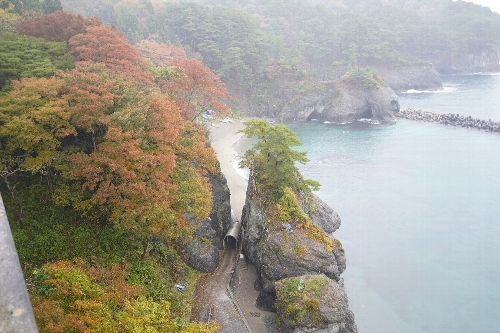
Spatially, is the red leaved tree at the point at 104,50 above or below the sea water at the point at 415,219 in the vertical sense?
above

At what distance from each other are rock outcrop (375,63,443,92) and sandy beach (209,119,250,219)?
54393 mm

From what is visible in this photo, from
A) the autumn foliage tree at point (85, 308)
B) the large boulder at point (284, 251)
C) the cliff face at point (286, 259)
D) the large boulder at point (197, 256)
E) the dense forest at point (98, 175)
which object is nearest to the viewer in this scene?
the autumn foliage tree at point (85, 308)

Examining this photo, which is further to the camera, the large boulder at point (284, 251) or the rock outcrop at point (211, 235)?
the rock outcrop at point (211, 235)

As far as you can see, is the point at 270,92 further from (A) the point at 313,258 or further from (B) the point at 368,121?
(A) the point at 313,258

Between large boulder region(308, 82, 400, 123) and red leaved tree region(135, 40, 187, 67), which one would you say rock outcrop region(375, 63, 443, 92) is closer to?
large boulder region(308, 82, 400, 123)

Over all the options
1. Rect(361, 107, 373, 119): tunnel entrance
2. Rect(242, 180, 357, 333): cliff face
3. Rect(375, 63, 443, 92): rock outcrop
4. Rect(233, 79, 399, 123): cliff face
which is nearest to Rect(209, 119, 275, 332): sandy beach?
Rect(242, 180, 357, 333): cliff face

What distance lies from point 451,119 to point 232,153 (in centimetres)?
4547

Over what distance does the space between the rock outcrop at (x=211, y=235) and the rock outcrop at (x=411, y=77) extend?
8336 cm

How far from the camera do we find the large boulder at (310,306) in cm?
2058

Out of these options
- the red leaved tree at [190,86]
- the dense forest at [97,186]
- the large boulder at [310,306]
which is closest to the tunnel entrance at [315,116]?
the red leaved tree at [190,86]

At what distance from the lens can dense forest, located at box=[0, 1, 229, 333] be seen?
55.1 ft

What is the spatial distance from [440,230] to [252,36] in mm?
59290

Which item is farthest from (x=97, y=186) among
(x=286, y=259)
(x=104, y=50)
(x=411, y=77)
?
(x=411, y=77)

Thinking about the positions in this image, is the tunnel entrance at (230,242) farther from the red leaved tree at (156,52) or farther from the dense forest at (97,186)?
the red leaved tree at (156,52)
